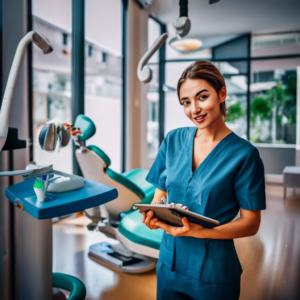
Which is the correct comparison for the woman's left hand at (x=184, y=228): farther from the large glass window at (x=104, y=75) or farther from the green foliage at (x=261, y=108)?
the green foliage at (x=261, y=108)

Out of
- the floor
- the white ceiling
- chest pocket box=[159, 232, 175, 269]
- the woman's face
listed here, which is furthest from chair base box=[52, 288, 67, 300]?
the white ceiling

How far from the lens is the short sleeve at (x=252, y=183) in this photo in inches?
34.3

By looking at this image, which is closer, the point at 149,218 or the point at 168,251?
→ the point at 149,218

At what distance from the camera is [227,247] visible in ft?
3.14

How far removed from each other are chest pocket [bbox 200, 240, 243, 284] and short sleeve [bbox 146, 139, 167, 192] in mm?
275

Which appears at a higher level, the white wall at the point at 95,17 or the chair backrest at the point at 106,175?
the white wall at the point at 95,17

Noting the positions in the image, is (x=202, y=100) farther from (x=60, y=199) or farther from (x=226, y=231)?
(x=60, y=199)

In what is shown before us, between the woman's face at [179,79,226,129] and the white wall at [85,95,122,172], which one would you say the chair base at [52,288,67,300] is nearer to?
the woman's face at [179,79,226,129]

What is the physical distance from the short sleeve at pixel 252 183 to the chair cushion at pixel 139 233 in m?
1.04

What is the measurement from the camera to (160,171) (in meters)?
1.13

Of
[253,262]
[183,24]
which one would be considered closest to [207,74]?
[183,24]

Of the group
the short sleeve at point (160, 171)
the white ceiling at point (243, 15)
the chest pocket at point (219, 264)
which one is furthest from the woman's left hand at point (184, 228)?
the white ceiling at point (243, 15)

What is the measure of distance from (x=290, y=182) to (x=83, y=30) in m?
2.52

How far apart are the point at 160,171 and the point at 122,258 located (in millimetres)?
1302
